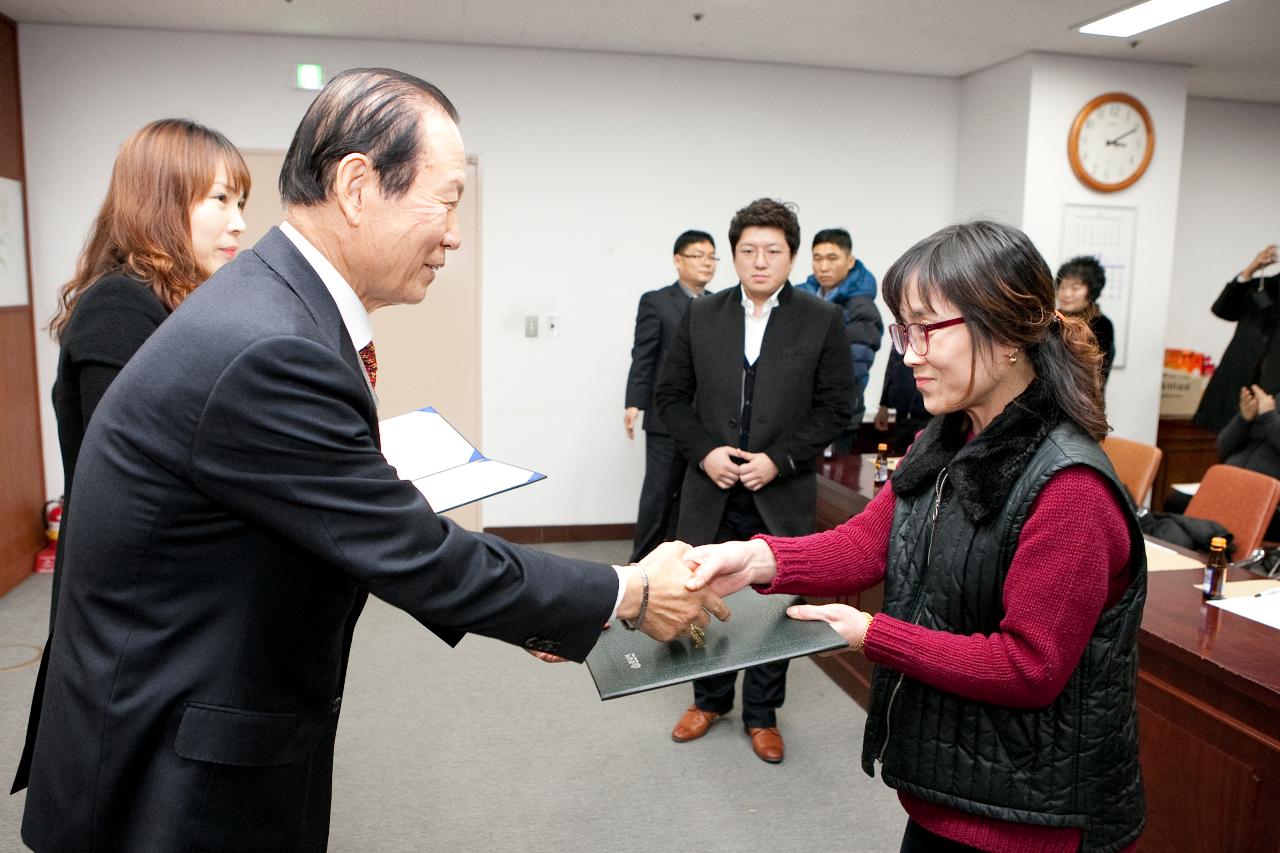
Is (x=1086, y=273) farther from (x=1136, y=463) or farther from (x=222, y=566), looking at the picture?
(x=222, y=566)

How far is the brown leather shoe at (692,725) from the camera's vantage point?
10.3 feet

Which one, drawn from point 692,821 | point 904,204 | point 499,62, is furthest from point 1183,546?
point 499,62

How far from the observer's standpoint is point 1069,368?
52.7 inches

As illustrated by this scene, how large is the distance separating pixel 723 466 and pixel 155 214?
1.73 meters

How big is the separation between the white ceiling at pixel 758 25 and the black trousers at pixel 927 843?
398cm

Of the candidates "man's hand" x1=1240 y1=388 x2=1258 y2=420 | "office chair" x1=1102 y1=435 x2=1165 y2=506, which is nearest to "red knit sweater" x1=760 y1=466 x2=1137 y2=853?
"office chair" x1=1102 y1=435 x2=1165 y2=506

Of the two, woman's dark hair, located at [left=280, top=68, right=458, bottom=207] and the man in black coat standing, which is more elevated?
woman's dark hair, located at [left=280, top=68, right=458, bottom=207]

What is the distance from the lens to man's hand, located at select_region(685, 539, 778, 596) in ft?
5.23

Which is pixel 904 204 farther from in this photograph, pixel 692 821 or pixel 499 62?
pixel 692 821

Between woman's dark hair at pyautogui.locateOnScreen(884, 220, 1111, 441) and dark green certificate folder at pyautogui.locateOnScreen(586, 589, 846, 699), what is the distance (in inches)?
17.6

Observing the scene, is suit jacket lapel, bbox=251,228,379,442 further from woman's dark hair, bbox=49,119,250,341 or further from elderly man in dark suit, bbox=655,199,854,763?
elderly man in dark suit, bbox=655,199,854,763

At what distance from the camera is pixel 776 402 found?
9.77 ft

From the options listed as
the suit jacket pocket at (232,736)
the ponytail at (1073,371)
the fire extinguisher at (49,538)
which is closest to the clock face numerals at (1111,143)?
the ponytail at (1073,371)

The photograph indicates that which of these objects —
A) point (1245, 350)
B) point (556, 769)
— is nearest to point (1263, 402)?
point (1245, 350)
